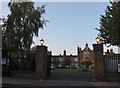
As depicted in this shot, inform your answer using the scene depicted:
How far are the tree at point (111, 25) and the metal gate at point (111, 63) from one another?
6827 mm

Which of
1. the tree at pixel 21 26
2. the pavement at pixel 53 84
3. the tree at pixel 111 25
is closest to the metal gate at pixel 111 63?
the pavement at pixel 53 84

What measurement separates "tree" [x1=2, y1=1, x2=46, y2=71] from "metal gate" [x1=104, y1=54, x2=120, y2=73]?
9487 mm

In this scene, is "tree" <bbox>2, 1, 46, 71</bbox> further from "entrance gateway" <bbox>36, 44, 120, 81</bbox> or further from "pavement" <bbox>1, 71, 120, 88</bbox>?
"pavement" <bbox>1, 71, 120, 88</bbox>

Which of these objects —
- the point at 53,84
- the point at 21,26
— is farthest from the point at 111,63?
the point at 21,26

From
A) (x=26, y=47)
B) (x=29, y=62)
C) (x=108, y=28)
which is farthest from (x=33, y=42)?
(x=108, y=28)

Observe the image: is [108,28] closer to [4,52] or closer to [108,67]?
[108,67]

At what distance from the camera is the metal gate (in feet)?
94.4

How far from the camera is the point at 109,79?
91.6 feet

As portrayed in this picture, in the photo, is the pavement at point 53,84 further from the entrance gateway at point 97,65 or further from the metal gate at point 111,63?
the metal gate at point 111,63

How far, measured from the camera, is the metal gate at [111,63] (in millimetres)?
28766

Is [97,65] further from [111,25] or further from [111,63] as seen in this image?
[111,25]

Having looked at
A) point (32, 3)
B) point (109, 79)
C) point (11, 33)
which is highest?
point (32, 3)

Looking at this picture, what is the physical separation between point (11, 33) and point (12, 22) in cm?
135

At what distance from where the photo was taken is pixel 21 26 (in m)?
34.8
